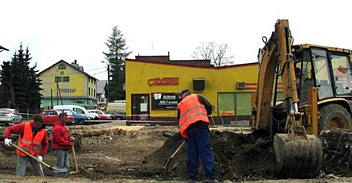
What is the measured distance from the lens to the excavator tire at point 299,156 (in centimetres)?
842

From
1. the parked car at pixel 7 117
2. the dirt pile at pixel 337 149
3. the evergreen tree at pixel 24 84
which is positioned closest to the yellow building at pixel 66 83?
the evergreen tree at pixel 24 84

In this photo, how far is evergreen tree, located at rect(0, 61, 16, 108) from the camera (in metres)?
56.0

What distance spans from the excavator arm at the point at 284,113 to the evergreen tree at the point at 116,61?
2929 inches

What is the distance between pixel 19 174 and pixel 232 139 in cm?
522

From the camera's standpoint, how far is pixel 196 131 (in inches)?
318

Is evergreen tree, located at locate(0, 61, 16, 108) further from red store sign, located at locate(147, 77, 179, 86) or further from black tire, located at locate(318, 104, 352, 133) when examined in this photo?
black tire, located at locate(318, 104, 352, 133)

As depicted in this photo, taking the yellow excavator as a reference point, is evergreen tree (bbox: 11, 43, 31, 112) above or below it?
above

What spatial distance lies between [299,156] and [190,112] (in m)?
2.08

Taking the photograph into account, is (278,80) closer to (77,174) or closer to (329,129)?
(329,129)

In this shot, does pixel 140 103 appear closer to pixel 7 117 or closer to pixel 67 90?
pixel 7 117

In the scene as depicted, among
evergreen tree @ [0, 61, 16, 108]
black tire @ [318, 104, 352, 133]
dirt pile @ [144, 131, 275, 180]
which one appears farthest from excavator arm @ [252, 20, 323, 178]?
evergreen tree @ [0, 61, 16, 108]

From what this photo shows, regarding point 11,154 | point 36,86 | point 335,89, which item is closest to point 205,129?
point 335,89

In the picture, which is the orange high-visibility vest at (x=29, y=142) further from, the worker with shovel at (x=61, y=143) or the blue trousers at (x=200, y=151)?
the blue trousers at (x=200, y=151)

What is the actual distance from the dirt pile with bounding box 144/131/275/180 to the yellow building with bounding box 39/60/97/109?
253 feet
